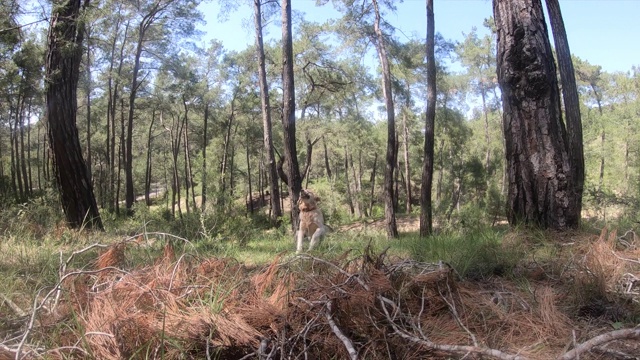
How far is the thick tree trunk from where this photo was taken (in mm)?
4281

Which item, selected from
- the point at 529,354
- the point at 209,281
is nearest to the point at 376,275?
the point at 529,354

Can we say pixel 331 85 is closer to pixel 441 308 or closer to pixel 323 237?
pixel 323 237

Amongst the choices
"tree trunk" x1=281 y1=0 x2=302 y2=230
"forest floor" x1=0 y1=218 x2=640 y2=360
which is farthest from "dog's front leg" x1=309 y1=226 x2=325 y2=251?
"tree trunk" x1=281 y1=0 x2=302 y2=230

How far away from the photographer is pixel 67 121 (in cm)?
725

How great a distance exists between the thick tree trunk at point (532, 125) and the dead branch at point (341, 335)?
3332mm

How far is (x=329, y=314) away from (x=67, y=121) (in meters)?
7.31

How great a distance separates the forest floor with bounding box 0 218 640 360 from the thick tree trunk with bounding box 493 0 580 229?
133 cm

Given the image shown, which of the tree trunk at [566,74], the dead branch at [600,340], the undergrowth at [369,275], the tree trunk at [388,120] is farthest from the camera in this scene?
the tree trunk at [388,120]

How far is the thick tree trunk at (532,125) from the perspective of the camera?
4281 mm

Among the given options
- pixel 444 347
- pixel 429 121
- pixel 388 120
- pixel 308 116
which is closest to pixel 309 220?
pixel 444 347

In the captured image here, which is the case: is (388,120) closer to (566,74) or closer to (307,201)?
(566,74)

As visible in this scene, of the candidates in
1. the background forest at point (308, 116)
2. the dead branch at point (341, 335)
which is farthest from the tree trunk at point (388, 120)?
the dead branch at point (341, 335)

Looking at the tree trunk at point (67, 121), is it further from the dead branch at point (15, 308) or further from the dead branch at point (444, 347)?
the dead branch at point (444, 347)

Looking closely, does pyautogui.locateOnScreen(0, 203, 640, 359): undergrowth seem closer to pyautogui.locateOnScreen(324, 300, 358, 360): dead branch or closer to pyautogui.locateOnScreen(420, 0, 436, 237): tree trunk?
pyautogui.locateOnScreen(324, 300, 358, 360): dead branch
